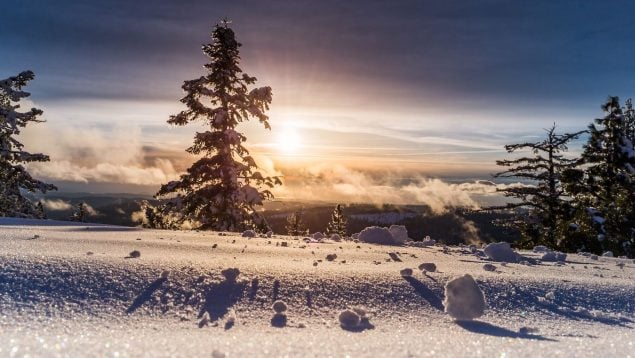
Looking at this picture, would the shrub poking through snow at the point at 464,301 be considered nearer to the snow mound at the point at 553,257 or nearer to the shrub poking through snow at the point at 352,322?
the shrub poking through snow at the point at 352,322

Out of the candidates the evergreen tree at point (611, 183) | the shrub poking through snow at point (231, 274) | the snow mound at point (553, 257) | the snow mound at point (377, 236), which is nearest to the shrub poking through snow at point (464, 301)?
the shrub poking through snow at point (231, 274)

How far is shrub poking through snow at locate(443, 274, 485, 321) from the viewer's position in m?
2.81

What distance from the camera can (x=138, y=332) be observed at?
2.18m

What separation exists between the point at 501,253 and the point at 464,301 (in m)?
3.05

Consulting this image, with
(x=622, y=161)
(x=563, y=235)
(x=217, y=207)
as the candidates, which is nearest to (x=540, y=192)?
(x=622, y=161)

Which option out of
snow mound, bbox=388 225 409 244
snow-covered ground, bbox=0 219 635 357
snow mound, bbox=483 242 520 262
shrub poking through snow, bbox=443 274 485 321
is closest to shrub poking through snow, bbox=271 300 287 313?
snow-covered ground, bbox=0 219 635 357

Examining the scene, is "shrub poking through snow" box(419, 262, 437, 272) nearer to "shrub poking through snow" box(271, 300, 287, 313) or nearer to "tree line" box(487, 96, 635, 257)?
"shrub poking through snow" box(271, 300, 287, 313)

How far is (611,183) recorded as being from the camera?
79.9 feet

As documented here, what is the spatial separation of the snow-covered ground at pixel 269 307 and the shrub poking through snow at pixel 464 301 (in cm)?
8

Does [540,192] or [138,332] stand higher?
[540,192]

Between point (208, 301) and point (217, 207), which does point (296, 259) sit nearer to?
point (208, 301)

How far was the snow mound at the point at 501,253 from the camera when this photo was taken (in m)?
5.52

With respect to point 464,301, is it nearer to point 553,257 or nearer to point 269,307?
point 269,307

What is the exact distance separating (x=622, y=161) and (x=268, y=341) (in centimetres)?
2985
